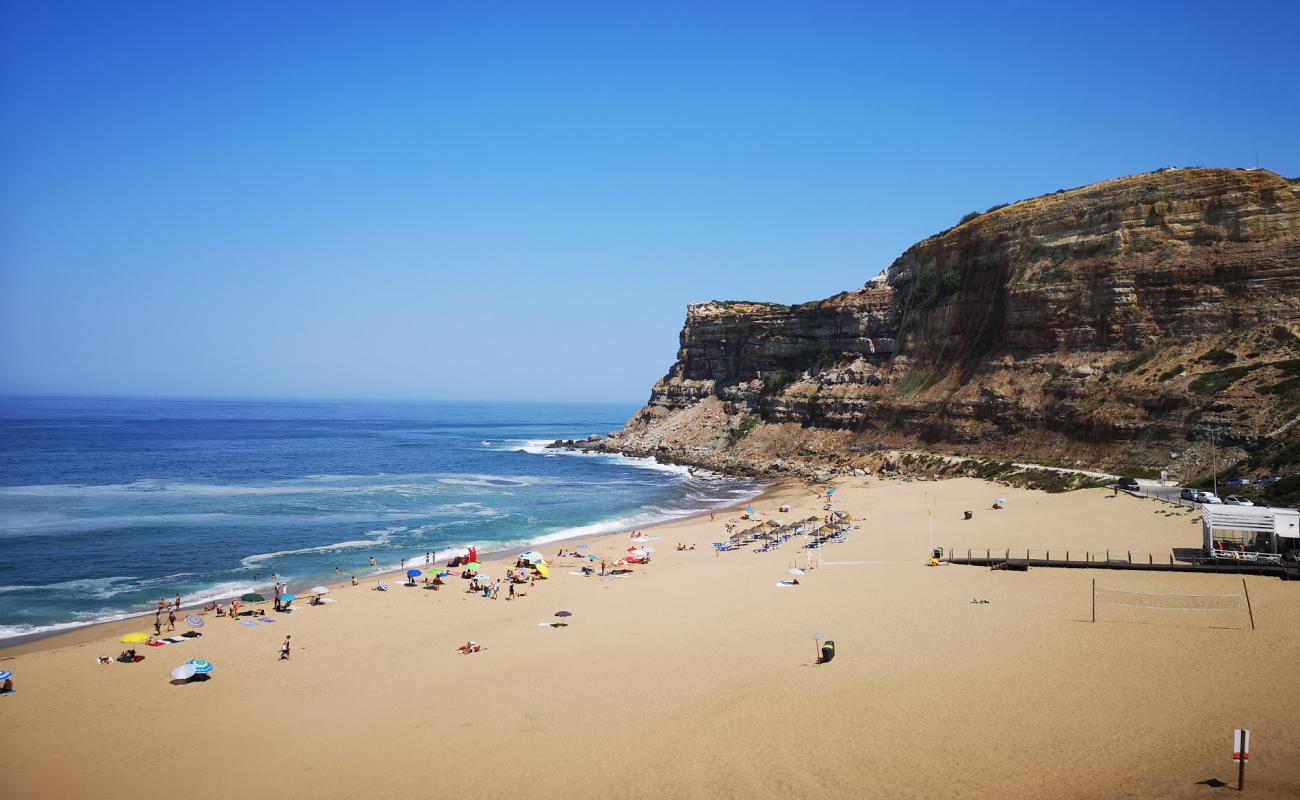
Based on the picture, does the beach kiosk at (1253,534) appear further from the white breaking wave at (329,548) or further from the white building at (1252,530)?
the white breaking wave at (329,548)

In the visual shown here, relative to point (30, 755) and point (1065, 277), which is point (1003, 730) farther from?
point (1065, 277)

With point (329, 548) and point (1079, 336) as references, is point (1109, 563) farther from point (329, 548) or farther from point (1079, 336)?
point (329, 548)

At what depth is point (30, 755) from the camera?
14.7 m

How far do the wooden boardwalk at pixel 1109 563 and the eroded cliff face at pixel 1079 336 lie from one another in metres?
16.7

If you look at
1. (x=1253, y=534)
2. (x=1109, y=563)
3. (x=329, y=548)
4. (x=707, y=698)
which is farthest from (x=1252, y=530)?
(x=329, y=548)

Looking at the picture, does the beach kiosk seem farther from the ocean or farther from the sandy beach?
the ocean

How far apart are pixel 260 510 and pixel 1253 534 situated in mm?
48132

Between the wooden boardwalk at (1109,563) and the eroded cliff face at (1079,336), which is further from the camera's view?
the eroded cliff face at (1079,336)

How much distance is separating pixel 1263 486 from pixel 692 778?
102 feet

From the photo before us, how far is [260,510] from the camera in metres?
45.9

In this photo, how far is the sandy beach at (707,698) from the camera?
12.2 m

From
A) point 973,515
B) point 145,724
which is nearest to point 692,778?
point 145,724

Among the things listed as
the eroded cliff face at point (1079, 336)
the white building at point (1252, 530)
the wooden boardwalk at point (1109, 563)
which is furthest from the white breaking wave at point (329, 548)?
the eroded cliff face at point (1079, 336)

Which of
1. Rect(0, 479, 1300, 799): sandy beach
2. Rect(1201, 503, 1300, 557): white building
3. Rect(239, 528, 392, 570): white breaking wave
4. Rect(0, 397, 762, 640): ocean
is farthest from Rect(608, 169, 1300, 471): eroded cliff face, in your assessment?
Rect(239, 528, 392, 570): white breaking wave
